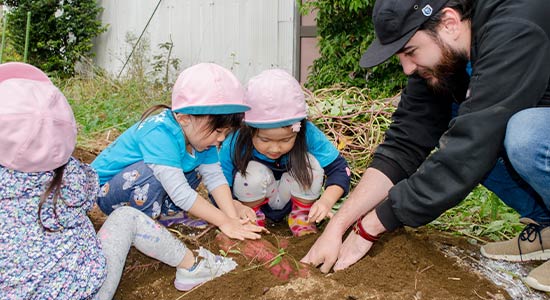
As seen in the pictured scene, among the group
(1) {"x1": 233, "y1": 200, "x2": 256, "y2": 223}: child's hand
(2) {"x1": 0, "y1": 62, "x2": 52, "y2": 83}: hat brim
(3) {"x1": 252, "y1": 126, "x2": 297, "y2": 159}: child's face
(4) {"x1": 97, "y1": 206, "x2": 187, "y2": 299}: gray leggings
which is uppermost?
(2) {"x1": 0, "y1": 62, "x2": 52, "y2": 83}: hat brim

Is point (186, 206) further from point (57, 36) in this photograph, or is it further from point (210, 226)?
point (57, 36)

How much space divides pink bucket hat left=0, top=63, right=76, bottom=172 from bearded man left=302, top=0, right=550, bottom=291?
A: 1.10 m

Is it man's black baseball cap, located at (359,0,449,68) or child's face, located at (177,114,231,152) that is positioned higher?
man's black baseball cap, located at (359,0,449,68)

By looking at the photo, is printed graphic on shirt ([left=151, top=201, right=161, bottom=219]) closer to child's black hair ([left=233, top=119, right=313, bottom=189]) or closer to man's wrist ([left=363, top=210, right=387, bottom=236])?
child's black hair ([left=233, top=119, right=313, bottom=189])

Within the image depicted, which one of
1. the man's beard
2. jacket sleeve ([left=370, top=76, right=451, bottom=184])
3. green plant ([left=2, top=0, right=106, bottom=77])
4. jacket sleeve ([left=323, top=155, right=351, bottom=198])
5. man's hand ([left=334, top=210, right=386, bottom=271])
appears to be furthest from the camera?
green plant ([left=2, top=0, right=106, bottom=77])

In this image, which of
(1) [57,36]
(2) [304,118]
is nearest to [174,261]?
(2) [304,118]

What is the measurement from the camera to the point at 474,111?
6.15 feet

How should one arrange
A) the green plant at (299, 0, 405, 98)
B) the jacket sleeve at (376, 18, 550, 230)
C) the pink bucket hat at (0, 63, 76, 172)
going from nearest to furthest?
the pink bucket hat at (0, 63, 76, 172)
the jacket sleeve at (376, 18, 550, 230)
the green plant at (299, 0, 405, 98)

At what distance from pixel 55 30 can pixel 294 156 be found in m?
8.97

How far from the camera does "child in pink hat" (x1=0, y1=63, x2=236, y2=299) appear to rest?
1.70 meters

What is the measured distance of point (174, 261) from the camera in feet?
7.22

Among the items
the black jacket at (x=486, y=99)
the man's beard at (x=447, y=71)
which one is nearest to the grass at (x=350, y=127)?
the man's beard at (x=447, y=71)

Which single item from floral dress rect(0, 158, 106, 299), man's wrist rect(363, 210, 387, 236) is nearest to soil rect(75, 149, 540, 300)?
man's wrist rect(363, 210, 387, 236)

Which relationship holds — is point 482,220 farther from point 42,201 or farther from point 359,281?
point 42,201
